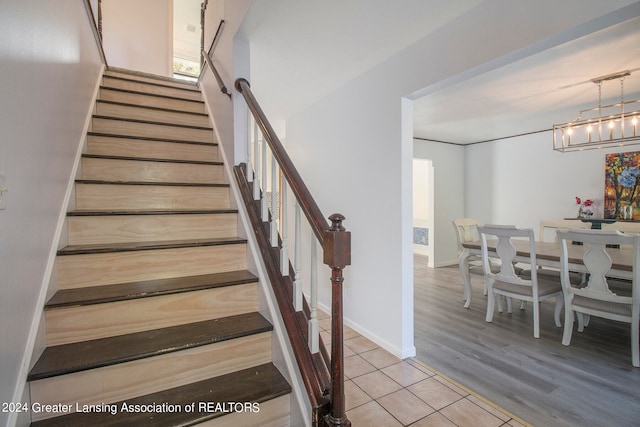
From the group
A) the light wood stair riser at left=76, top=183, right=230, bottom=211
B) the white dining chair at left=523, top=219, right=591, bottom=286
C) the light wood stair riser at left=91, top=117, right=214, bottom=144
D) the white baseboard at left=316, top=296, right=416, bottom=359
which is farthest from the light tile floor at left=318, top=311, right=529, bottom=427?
the light wood stair riser at left=91, top=117, right=214, bottom=144

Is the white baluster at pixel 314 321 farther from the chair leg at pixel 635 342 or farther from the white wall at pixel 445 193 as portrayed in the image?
the white wall at pixel 445 193

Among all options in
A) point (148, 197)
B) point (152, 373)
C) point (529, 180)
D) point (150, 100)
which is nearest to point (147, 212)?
point (148, 197)

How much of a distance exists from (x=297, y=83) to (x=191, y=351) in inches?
101

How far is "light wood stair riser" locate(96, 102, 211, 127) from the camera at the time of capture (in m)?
2.57

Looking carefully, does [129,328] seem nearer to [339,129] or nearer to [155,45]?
[339,129]

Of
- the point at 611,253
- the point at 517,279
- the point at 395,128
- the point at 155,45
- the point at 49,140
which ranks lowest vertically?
the point at 517,279

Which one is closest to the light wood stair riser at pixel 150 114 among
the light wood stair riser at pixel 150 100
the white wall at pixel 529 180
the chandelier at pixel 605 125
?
the light wood stair riser at pixel 150 100

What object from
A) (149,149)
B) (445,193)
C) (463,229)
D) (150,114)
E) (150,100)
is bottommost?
(463,229)

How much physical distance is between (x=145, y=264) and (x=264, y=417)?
3.23 feet

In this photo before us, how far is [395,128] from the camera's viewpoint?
242 centimetres

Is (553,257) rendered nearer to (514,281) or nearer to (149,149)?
(514,281)

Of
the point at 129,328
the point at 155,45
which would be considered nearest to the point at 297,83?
the point at 129,328

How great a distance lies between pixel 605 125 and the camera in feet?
13.6

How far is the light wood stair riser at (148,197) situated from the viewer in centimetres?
182
